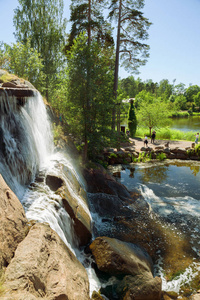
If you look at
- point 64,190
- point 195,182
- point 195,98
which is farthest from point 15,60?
point 195,98

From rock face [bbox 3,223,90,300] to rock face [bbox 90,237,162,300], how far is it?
49.0 inches

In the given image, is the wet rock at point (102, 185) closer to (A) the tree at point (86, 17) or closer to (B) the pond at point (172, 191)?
(B) the pond at point (172, 191)

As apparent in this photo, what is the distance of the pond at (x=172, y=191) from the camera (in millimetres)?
7266

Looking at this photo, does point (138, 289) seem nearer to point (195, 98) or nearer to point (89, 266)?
point (89, 266)

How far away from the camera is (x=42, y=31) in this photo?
1955 centimetres

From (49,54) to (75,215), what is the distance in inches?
752

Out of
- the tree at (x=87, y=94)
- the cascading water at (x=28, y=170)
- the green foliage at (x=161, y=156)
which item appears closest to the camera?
the cascading water at (x=28, y=170)

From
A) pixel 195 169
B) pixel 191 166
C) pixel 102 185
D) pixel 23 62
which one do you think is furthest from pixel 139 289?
pixel 23 62

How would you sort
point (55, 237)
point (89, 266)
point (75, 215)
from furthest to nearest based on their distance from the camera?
point (75, 215) → point (89, 266) → point (55, 237)

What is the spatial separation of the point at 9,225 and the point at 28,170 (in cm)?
313

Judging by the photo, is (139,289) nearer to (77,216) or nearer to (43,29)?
(77,216)

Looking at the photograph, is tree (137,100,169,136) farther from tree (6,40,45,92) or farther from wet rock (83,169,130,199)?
wet rock (83,169,130,199)

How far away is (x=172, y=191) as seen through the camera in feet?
35.5

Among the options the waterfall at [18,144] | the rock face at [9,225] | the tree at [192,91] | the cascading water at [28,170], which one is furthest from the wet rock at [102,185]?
the tree at [192,91]
